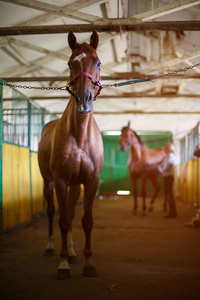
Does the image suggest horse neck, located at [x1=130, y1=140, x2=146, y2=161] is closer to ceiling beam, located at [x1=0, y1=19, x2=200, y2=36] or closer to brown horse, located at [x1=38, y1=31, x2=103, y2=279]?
ceiling beam, located at [x1=0, y1=19, x2=200, y2=36]

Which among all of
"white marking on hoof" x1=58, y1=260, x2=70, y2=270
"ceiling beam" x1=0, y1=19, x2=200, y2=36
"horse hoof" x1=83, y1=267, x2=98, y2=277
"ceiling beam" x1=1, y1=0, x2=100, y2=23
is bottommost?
"horse hoof" x1=83, y1=267, x2=98, y2=277

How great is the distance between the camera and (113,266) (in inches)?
126

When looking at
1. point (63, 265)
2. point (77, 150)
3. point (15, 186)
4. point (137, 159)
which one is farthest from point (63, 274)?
point (137, 159)

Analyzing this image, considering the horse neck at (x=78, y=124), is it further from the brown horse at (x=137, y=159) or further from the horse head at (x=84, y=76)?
the brown horse at (x=137, y=159)

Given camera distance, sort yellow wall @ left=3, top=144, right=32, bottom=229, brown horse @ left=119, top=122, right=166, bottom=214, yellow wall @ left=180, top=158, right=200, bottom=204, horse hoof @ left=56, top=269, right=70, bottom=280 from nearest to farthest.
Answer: horse hoof @ left=56, top=269, right=70, bottom=280
yellow wall @ left=3, top=144, right=32, bottom=229
yellow wall @ left=180, top=158, right=200, bottom=204
brown horse @ left=119, top=122, right=166, bottom=214

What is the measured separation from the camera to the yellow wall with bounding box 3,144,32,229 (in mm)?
5078

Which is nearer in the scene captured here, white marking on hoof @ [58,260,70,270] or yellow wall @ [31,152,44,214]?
white marking on hoof @ [58,260,70,270]

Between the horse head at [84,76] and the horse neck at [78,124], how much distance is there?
0.26 m

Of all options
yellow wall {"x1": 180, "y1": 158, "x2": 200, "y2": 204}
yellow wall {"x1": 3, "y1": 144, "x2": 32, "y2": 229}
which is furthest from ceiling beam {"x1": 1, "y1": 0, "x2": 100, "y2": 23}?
yellow wall {"x1": 180, "y1": 158, "x2": 200, "y2": 204}

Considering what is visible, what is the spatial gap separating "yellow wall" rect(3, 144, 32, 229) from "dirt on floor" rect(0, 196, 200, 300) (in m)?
0.30

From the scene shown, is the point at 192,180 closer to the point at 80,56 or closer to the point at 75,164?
the point at 75,164

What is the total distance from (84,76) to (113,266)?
2.00m

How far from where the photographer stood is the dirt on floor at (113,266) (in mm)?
2445

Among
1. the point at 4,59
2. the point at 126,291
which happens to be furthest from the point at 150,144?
the point at 126,291
